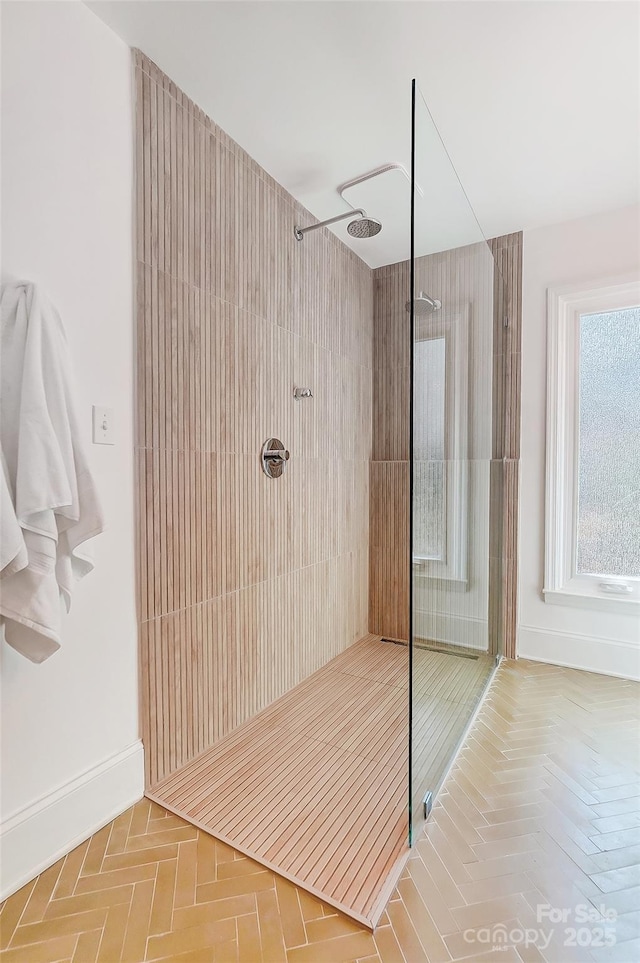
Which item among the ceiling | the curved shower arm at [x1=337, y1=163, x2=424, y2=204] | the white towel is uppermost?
the ceiling

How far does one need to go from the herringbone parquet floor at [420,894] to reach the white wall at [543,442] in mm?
960

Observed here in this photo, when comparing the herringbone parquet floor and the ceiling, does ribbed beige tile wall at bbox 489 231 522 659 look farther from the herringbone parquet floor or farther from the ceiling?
the herringbone parquet floor

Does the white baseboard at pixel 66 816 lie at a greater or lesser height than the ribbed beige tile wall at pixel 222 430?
lesser

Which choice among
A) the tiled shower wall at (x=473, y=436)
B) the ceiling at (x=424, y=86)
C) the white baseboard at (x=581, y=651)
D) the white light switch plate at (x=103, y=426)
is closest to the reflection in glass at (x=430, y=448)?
the tiled shower wall at (x=473, y=436)

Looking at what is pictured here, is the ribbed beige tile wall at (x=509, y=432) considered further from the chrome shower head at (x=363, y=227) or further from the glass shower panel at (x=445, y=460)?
the chrome shower head at (x=363, y=227)

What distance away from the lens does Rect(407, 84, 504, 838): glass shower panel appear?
133cm

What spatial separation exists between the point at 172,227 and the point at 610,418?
7.67 feet

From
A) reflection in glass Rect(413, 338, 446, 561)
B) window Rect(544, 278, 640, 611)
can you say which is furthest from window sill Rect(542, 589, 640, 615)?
reflection in glass Rect(413, 338, 446, 561)

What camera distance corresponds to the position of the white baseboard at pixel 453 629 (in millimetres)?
1404

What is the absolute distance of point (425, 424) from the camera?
141 cm

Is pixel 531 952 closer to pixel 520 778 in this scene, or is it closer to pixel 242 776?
pixel 520 778

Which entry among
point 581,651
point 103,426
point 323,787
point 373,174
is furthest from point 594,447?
point 103,426

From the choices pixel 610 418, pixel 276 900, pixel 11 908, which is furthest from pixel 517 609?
pixel 11 908

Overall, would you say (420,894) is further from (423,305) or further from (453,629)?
(423,305)
